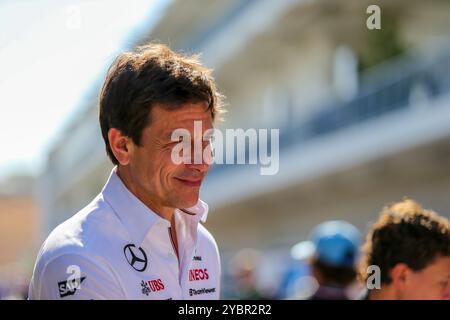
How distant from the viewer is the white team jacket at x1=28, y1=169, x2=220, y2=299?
2.50 metres

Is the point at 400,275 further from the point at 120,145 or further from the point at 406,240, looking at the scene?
the point at 120,145

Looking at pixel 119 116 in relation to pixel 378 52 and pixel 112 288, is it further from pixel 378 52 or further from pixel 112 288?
pixel 378 52

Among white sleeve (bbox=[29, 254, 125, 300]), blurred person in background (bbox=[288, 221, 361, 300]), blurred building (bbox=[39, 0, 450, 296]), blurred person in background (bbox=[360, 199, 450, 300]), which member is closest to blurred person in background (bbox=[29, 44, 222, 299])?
white sleeve (bbox=[29, 254, 125, 300])

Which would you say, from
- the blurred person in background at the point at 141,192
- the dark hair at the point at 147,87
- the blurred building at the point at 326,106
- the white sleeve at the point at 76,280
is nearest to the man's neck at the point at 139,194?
the blurred person in background at the point at 141,192

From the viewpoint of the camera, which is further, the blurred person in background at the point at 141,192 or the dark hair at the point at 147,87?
the dark hair at the point at 147,87

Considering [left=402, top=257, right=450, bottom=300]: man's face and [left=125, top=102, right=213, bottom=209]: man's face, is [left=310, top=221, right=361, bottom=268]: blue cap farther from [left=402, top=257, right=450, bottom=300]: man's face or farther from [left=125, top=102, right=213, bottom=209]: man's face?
[left=125, top=102, right=213, bottom=209]: man's face

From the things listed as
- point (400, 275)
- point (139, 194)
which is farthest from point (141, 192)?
point (400, 275)

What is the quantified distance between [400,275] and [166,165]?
1431 mm

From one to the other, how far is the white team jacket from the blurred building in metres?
11.8

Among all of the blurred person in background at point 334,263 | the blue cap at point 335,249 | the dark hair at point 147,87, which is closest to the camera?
the dark hair at point 147,87

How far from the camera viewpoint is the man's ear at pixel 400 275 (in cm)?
377

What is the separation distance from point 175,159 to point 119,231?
0.26 metres

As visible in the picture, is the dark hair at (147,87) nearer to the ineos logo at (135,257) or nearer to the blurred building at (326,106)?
the ineos logo at (135,257)
